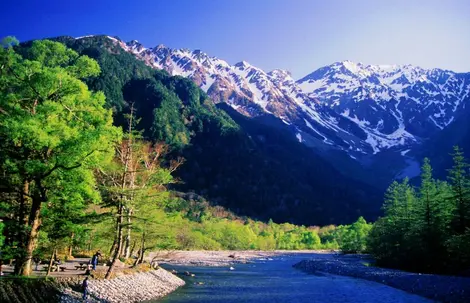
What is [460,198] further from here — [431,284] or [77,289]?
[77,289]

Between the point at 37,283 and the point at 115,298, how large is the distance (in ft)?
19.9

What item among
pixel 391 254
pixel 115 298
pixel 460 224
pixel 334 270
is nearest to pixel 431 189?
pixel 460 224

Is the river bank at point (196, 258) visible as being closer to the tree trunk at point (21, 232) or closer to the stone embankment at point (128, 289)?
the stone embankment at point (128, 289)

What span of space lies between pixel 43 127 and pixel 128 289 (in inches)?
600

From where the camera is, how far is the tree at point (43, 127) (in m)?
21.0

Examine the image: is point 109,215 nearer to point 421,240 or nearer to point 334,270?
point 421,240

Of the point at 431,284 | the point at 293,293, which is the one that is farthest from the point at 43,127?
the point at 431,284

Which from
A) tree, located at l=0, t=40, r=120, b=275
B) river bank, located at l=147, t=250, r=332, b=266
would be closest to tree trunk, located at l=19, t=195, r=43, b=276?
tree, located at l=0, t=40, r=120, b=275

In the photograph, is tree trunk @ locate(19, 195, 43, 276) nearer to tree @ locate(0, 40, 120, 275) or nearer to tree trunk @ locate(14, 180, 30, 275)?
tree @ locate(0, 40, 120, 275)

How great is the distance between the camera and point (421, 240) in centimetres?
5256

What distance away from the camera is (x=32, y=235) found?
2325 centimetres

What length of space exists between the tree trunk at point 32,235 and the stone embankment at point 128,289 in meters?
2.76

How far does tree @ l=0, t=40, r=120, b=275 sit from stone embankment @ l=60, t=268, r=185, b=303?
11.8ft

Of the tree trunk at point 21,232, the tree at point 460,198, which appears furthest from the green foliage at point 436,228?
the tree trunk at point 21,232
